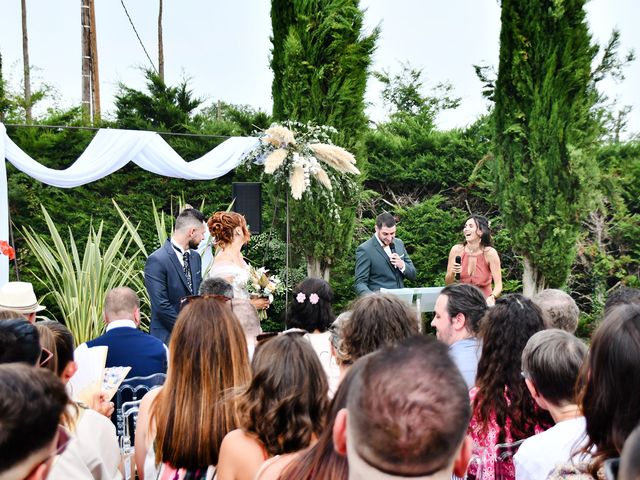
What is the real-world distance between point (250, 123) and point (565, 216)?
4438mm

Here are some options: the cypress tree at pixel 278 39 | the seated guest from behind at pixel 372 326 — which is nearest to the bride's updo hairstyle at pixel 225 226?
the seated guest from behind at pixel 372 326

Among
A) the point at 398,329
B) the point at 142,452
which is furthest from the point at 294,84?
the point at 142,452

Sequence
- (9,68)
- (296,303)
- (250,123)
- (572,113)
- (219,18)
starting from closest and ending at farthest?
(296,303) < (572,113) < (250,123) < (9,68) < (219,18)

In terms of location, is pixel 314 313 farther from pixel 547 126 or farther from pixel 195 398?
pixel 547 126

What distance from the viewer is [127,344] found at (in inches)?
148

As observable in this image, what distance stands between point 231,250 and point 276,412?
4.07m

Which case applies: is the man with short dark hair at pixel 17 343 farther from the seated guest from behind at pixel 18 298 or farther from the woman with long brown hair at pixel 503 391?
the seated guest from behind at pixel 18 298

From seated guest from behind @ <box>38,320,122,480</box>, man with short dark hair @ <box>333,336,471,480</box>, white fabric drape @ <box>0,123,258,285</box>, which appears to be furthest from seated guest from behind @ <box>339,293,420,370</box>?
white fabric drape @ <box>0,123,258,285</box>

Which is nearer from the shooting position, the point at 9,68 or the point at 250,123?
the point at 250,123

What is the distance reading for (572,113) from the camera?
26.7 feet

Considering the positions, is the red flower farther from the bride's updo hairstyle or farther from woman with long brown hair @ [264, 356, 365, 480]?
woman with long brown hair @ [264, 356, 365, 480]

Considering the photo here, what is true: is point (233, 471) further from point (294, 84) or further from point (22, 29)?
point (22, 29)

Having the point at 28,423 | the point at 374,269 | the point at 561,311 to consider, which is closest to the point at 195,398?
the point at 28,423

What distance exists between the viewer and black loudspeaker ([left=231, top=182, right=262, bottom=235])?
8273 millimetres
